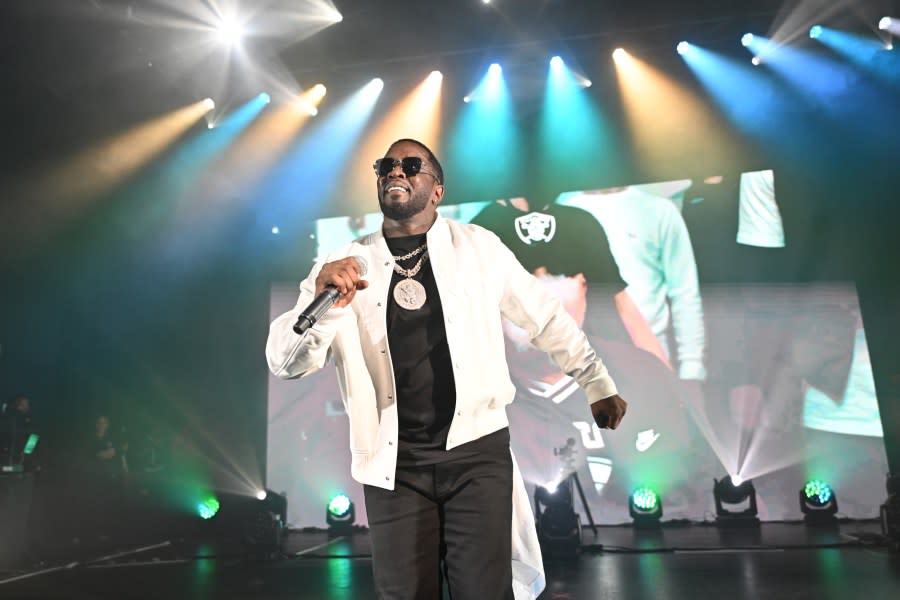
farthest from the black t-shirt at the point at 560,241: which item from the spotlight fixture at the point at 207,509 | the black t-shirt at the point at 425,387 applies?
the black t-shirt at the point at 425,387

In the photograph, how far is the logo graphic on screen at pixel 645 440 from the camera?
239 inches

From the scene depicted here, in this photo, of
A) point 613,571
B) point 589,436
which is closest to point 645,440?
point 589,436

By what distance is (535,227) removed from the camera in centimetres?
675

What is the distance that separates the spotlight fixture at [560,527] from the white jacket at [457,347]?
3.36 meters

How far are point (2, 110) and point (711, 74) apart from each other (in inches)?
289

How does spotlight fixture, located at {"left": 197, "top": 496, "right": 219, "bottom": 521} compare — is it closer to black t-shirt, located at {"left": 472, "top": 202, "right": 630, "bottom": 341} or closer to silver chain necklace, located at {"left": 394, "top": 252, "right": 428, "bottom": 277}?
black t-shirt, located at {"left": 472, "top": 202, "right": 630, "bottom": 341}

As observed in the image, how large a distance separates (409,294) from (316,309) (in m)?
0.45

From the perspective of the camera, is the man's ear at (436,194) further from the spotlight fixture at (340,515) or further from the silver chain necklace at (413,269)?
the spotlight fixture at (340,515)

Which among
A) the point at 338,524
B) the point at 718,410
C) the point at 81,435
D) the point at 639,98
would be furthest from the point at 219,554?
the point at 639,98

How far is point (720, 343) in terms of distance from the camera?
20.3 feet

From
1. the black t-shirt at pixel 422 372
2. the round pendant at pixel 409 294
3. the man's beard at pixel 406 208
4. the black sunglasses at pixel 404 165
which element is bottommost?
the black t-shirt at pixel 422 372

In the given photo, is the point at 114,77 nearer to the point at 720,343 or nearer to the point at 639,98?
the point at 639,98

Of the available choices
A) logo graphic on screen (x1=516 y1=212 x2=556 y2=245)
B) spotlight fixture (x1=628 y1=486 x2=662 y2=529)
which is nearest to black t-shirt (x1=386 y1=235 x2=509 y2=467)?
spotlight fixture (x1=628 y1=486 x2=662 y2=529)

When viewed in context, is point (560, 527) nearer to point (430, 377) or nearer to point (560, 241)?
point (560, 241)
